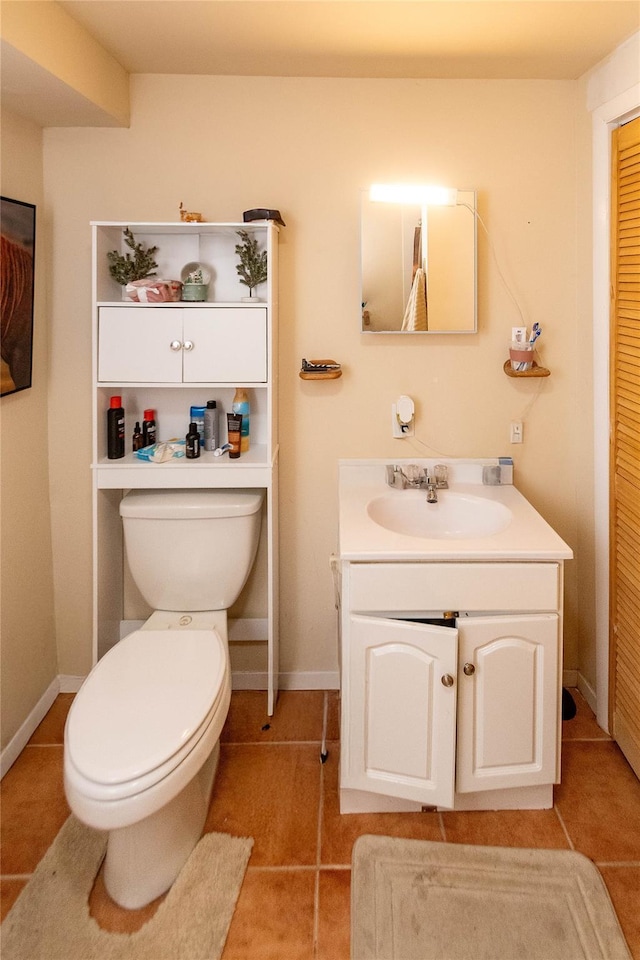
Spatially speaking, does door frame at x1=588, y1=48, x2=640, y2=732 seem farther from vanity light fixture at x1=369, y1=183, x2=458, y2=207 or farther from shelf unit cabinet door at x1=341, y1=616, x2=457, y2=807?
shelf unit cabinet door at x1=341, y1=616, x2=457, y2=807

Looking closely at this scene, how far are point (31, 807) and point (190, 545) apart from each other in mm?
901

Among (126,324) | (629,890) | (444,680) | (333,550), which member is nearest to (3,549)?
(126,324)

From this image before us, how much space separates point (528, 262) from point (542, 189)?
254 millimetres

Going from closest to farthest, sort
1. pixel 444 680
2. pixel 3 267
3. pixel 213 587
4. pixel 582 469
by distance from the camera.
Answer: pixel 444 680, pixel 3 267, pixel 213 587, pixel 582 469

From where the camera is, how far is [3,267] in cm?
198

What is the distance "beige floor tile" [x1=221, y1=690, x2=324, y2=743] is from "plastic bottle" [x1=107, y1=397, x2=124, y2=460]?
104cm

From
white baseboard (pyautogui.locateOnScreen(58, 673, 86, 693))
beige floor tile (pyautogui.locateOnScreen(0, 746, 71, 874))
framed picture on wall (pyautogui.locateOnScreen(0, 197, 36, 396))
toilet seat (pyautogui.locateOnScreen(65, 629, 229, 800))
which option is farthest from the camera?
white baseboard (pyautogui.locateOnScreen(58, 673, 86, 693))

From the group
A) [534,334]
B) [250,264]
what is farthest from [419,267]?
[250,264]

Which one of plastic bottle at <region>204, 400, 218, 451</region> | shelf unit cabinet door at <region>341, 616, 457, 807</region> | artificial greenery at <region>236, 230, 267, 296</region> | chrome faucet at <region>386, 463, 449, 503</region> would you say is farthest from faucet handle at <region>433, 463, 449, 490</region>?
artificial greenery at <region>236, 230, 267, 296</region>

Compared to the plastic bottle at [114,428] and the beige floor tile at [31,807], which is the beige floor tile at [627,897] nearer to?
the beige floor tile at [31,807]

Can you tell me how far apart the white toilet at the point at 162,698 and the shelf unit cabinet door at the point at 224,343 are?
1.39 feet

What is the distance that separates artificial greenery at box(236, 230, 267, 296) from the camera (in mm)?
2260

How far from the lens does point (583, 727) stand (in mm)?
2348

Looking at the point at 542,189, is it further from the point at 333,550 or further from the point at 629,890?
the point at 629,890
